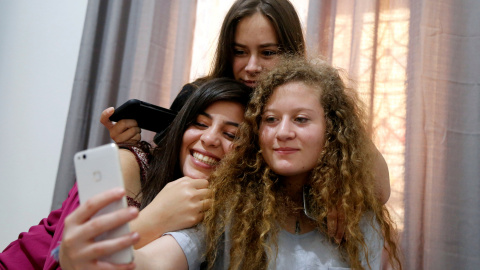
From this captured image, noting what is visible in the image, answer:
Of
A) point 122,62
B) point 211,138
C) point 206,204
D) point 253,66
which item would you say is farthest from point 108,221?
point 122,62

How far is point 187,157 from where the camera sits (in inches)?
40.7

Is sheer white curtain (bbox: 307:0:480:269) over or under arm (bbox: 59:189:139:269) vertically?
over

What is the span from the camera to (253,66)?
3.90 ft

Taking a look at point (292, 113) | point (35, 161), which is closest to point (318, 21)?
point (292, 113)

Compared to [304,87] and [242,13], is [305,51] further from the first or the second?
[304,87]

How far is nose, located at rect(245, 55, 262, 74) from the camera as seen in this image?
46.7 inches

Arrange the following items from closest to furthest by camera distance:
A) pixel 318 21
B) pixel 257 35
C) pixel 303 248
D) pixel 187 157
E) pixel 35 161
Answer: pixel 303 248
pixel 187 157
pixel 257 35
pixel 318 21
pixel 35 161

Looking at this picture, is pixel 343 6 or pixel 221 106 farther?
pixel 343 6

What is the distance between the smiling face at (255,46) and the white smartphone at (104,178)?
689mm

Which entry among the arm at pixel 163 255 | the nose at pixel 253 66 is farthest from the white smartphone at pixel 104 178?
the nose at pixel 253 66

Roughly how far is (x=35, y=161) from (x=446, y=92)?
64.7 inches

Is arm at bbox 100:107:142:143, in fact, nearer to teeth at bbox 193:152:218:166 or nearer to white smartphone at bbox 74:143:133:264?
teeth at bbox 193:152:218:166

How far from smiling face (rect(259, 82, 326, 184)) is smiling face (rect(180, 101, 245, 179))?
0.34ft

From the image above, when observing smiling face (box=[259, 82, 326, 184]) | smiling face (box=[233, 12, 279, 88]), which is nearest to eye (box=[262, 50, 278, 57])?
smiling face (box=[233, 12, 279, 88])
